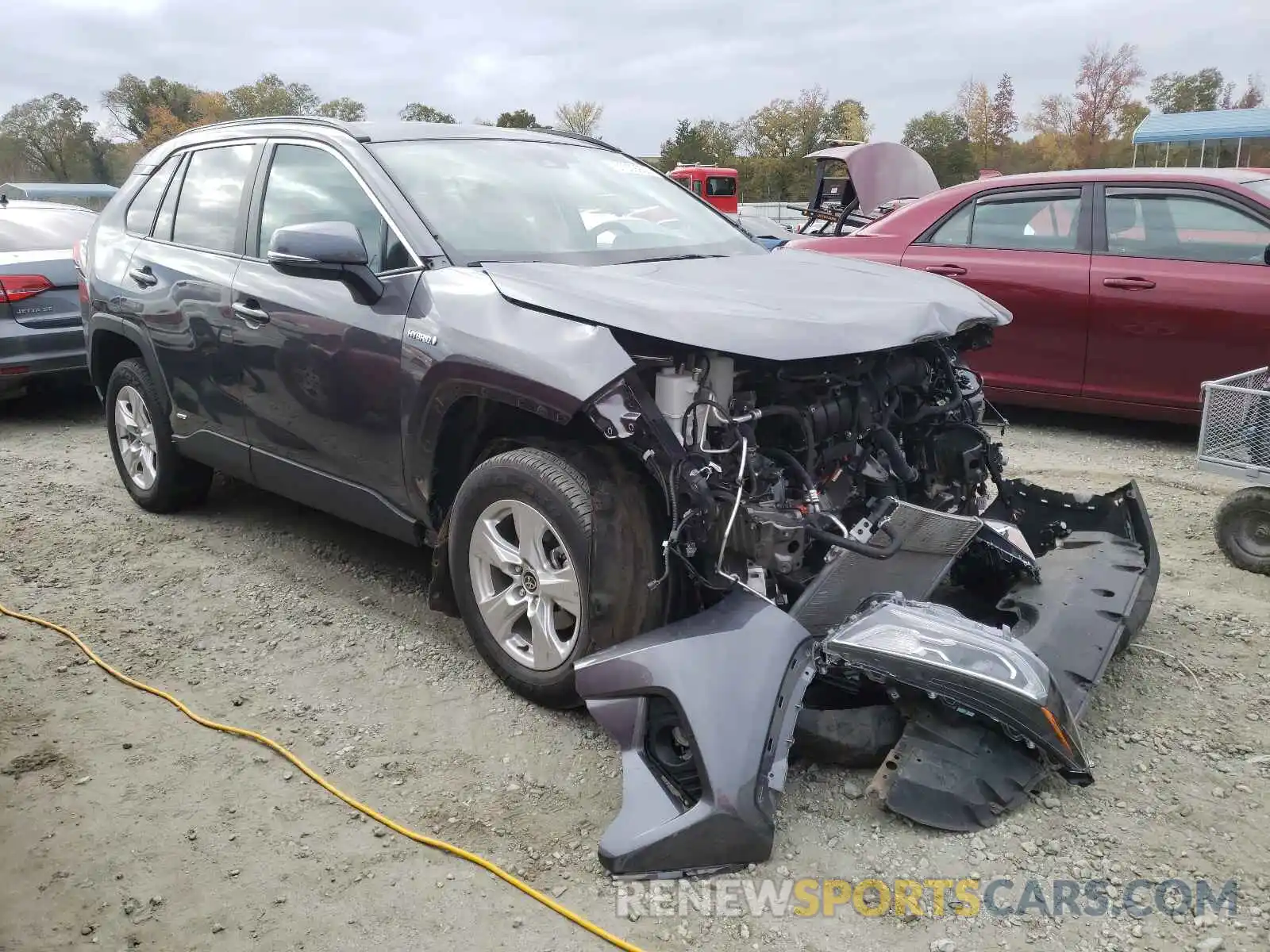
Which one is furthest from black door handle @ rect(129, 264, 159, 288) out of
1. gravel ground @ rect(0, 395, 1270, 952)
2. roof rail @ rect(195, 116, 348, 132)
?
gravel ground @ rect(0, 395, 1270, 952)

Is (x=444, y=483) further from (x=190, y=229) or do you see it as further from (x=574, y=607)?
(x=190, y=229)

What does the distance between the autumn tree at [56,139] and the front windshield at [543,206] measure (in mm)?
50741

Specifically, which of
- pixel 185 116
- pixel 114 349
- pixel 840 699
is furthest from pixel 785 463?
pixel 185 116

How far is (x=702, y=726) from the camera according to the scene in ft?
7.83

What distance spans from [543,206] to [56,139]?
5680cm

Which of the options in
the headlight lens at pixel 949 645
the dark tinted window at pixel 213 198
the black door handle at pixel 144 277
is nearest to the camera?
the headlight lens at pixel 949 645

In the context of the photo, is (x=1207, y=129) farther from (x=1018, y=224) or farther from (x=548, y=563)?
(x=548, y=563)

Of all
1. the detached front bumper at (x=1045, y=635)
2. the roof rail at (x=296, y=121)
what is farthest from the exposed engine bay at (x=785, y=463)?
the roof rail at (x=296, y=121)

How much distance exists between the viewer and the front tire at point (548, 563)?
9.10ft

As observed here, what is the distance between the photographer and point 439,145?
376 cm

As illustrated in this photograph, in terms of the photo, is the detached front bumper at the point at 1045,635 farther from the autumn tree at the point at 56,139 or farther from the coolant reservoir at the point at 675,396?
the autumn tree at the point at 56,139

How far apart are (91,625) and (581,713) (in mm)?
2048

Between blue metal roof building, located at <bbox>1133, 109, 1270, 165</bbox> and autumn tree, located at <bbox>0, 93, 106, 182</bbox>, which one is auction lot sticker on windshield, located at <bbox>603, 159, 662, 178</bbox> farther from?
autumn tree, located at <bbox>0, 93, 106, 182</bbox>

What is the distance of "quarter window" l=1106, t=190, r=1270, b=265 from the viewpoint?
18.2 ft
